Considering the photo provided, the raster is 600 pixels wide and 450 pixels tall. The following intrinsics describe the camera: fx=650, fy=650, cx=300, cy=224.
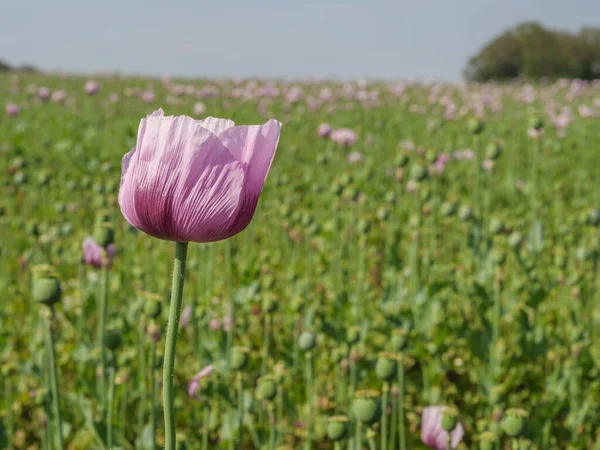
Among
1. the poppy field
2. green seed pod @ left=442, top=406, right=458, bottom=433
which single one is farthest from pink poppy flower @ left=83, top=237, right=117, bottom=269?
green seed pod @ left=442, top=406, right=458, bottom=433

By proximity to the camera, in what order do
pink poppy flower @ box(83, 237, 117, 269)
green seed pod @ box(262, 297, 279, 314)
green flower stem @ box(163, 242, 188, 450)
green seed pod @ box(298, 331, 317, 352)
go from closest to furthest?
green flower stem @ box(163, 242, 188, 450) → green seed pod @ box(298, 331, 317, 352) → green seed pod @ box(262, 297, 279, 314) → pink poppy flower @ box(83, 237, 117, 269)

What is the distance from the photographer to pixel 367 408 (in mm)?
1188

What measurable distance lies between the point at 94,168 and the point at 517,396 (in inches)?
147

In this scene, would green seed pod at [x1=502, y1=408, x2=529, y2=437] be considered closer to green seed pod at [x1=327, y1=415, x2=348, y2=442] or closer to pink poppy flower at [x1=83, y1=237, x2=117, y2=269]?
green seed pod at [x1=327, y1=415, x2=348, y2=442]

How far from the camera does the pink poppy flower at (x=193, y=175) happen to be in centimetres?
73

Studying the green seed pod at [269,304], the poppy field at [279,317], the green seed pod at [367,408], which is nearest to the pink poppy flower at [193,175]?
the poppy field at [279,317]

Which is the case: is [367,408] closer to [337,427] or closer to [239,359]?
[337,427]

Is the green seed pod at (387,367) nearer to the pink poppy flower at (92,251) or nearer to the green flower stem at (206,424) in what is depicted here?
the green flower stem at (206,424)

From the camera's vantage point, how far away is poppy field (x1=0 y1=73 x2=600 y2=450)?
29.9 inches

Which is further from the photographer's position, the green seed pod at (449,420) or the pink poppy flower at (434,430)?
the pink poppy flower at (434,430)

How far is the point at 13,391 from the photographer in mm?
2297


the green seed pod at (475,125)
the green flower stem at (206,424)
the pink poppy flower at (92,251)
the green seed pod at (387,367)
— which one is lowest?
the green flower stem at (206,424)

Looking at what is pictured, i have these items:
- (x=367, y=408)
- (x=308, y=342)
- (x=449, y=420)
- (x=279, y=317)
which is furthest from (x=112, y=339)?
(x=279, y=317)

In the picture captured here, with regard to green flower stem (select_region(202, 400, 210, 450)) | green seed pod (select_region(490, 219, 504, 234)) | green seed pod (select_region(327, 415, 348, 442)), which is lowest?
green flower stem (select_region(202, 400, 210, 450))
